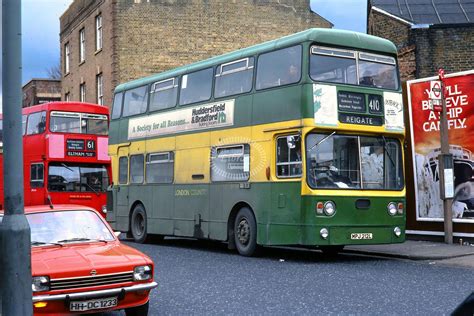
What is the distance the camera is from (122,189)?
67.1 ft

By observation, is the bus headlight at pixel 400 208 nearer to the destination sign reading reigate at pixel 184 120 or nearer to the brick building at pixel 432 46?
the destination sign reading reigate at pixel 184 120

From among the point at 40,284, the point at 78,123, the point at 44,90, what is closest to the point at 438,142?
the point at 40,284

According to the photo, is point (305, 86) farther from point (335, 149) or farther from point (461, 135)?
point (461, 135)

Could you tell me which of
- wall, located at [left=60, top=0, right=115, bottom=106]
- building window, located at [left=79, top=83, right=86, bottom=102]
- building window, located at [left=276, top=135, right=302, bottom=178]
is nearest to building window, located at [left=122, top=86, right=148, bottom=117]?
building window, located at [left=276, top=135, right=302, bottom=178]

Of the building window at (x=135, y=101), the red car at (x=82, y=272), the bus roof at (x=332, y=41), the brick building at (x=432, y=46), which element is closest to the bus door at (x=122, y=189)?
Answer: the building window at (x=135, y=101)

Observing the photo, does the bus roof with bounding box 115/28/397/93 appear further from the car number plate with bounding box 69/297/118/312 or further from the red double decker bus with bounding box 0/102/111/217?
the red double decker bus with bounding box 0/102/111/217

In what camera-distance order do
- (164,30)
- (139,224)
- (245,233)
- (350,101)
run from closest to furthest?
(350,101), (245,233), (139,224), (164,30)

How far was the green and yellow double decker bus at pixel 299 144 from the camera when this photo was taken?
44.5 ft

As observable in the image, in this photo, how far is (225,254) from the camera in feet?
52.0

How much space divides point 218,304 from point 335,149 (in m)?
5.48

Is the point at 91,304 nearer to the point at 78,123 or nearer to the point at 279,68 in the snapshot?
the point at 279,68

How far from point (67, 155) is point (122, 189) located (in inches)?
163

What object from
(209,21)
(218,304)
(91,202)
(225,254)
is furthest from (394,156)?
(209,21)

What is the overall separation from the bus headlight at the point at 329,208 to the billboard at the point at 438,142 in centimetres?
435
